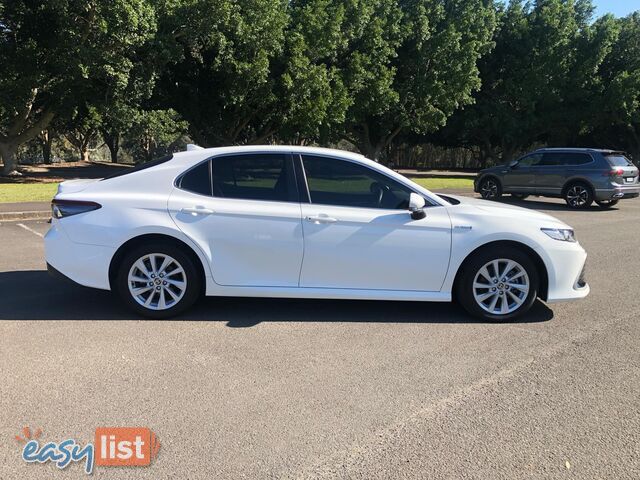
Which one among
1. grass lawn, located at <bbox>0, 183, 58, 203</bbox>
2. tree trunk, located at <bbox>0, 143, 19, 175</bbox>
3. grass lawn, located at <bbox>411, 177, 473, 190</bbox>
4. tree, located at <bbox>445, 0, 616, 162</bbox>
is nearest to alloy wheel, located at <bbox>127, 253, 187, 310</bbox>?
grass lawn, located at <bbox>0, 183, 58, 203</bbox>

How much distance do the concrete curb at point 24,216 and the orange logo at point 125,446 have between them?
10067 mm

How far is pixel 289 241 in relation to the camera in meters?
4.88

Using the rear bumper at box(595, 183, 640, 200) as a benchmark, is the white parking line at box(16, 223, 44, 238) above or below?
below

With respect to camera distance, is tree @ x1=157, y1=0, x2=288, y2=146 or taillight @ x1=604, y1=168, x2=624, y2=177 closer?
taillight @ x1=604, y1=168, x2=624, y2=177

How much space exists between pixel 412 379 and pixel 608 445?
1.28m

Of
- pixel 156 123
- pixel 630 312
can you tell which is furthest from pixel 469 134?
pixel 630 312

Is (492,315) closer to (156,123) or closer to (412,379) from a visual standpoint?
(412,379)

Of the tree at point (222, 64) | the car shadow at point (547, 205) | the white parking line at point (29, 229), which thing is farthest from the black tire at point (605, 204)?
the white parking line at point (29, 229)

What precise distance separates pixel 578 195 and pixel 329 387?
47.6ft

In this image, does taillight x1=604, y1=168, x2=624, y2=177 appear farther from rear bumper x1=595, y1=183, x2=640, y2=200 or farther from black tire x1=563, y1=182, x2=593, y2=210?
black tire x1=563, y1=182, x2=593, y2=210

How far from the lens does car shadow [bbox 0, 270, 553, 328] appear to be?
5062mm

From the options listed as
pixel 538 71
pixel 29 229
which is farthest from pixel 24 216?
pixel 538 71

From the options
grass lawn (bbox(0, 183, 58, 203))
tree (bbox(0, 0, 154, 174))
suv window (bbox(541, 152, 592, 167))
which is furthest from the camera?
tree (bbox(0, 0, 154, 174))

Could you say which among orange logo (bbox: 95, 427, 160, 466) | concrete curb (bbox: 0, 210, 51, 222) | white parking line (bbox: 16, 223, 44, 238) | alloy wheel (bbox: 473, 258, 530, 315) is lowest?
orange logo (bbox: 95, 427, 160, 466)
